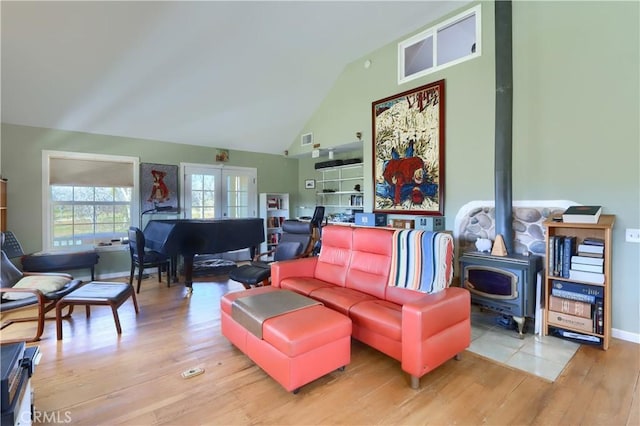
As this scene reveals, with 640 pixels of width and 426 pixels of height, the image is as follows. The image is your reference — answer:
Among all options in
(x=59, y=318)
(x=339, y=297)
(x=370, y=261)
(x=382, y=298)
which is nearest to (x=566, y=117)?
(x=370, y=261)

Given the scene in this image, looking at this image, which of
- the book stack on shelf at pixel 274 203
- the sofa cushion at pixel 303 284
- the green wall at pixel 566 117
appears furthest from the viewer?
the book stack on shelf at pixel 274 203

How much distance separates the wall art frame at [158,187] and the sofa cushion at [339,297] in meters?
3.88


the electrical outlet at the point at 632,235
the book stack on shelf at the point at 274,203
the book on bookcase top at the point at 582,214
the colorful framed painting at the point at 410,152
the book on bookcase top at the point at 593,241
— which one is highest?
the colorful framed painting at the point at 410,152

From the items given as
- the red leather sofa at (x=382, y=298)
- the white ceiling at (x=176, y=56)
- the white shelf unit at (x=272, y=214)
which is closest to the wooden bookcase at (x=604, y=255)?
the red leather sofa at (x=382, y=298)

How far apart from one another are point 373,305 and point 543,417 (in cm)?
117

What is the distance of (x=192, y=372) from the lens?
222 centimetres

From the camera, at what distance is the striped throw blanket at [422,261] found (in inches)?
95.2

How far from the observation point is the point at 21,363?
150cm

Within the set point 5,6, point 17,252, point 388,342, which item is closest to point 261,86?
point 5,6

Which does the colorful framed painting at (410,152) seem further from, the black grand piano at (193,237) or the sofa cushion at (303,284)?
the black grand piano at (193,237)

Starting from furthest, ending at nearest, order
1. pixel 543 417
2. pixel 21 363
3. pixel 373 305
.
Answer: pixel 373 305 < pixel 543 417 < pixel 21 363

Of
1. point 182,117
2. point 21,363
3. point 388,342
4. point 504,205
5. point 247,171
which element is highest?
point 182,117

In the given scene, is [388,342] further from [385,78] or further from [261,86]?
[261,86]

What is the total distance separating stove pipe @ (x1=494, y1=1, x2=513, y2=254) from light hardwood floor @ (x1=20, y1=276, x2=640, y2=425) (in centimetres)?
130
